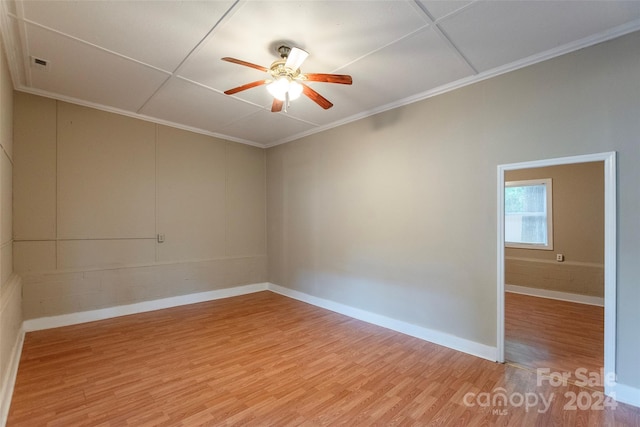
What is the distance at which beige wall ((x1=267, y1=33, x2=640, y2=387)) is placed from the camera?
2258 mm

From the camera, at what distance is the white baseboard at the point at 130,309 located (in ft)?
11.6

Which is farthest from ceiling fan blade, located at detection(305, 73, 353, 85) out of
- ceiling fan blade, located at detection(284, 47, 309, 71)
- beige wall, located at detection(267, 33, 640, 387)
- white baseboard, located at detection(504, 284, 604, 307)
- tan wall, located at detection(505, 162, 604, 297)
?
tan wall, located at detection(505, 162, 604, 297)

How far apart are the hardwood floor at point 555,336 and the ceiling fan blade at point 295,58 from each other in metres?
3.49

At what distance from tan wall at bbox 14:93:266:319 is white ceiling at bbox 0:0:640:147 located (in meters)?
0.61

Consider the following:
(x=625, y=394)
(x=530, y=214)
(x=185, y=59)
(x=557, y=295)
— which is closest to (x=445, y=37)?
(x=185, y=59)

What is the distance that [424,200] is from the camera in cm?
343

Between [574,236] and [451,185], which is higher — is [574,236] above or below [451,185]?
below

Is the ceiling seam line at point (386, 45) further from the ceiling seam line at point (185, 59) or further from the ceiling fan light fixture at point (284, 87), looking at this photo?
the ceiling seam line at point (185, 59)

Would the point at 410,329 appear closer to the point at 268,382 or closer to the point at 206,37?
the point at 268,382

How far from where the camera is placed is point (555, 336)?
3434 millimetres

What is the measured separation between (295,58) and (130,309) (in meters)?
4.14

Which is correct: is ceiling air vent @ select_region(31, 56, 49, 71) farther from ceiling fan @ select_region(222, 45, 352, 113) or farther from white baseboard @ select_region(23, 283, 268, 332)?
white baseboard @ select_region(23, 283, 268, 332)

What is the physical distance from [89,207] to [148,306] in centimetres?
165

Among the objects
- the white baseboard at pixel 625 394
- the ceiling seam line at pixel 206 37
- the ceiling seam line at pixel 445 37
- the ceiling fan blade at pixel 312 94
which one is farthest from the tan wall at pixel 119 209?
the white baseboard at pixel 625 394
